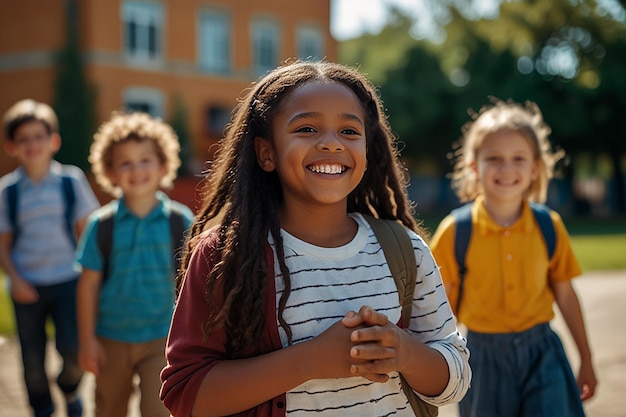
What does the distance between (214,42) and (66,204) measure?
22406mm

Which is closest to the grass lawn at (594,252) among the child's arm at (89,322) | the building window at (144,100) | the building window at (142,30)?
the child's arm at (89,322)

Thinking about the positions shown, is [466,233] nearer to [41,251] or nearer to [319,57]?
[41,251]

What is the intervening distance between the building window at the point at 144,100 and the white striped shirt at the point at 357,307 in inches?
911

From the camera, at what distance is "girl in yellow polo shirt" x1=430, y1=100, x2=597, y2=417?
336cm

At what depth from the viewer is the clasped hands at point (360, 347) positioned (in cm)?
191

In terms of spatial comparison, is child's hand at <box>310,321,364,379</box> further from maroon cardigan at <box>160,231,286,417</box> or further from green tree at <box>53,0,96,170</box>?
green tree at <box>53,0,96,170</box>

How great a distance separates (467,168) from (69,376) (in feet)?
8.75

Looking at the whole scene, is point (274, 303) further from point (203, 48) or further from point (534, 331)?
point (203, 48)

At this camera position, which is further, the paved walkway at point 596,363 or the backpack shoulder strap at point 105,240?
the paved walkway at point 596,363

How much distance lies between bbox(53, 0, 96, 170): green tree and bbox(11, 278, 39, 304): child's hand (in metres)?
19.2

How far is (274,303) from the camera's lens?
2.04m

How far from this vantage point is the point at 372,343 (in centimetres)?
193

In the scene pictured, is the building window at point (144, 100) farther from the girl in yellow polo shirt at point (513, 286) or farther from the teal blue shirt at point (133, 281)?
the girl in yellow polo shirt at point (513, 286)

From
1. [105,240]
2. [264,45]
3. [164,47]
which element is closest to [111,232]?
[105,240]
